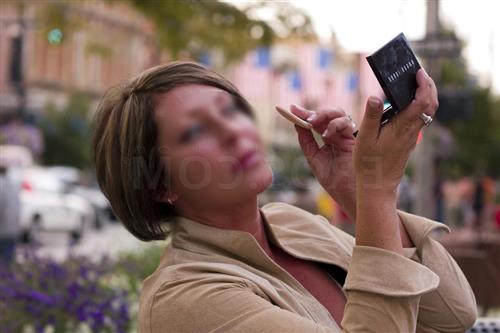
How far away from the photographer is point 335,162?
1.91 m

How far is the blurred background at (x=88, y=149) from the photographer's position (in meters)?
4.61

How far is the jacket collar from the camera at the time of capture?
1.75 m

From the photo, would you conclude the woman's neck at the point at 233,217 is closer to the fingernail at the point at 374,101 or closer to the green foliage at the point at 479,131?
the fingernail at the point at 374,101

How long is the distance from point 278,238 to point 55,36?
8.43 m

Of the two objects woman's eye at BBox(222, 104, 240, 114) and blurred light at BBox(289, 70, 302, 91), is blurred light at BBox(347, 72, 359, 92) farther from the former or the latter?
woman's eye at BBox(222, 104, 240, 114)

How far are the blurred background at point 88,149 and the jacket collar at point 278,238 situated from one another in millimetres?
151

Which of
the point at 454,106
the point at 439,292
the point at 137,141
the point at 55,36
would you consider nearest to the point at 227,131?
the point at 137,141

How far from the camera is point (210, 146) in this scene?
1670 millimetres

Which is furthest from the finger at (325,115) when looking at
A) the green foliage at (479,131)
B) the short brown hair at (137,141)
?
the green foliage at (479,131)

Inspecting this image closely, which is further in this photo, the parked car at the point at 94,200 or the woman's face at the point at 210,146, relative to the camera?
the parked car at the point at 94,200

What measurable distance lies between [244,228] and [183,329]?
30 cm

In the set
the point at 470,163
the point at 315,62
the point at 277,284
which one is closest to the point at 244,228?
the point at 277,284

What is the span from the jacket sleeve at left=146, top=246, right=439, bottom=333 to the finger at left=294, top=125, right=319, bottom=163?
1.16 ft

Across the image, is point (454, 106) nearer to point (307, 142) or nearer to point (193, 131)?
point (307, 142)
